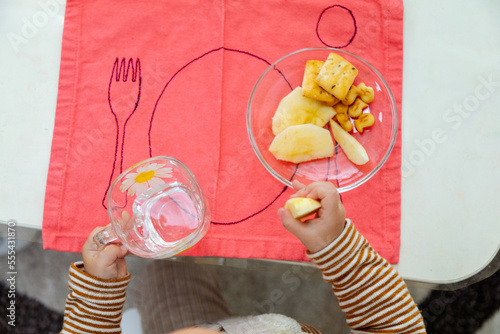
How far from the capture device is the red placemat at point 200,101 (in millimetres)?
560

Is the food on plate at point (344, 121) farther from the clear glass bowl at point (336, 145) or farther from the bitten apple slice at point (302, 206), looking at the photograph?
the bitten apple slice at point (302, 206)

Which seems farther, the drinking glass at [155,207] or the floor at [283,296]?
the floor at [283,296]

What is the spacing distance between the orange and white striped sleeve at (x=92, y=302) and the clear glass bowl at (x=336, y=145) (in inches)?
11.4

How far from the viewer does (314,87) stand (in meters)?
0.53

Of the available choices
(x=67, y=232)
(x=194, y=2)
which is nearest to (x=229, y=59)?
(x=194, y=2)

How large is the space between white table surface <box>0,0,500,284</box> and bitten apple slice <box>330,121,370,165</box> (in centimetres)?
8

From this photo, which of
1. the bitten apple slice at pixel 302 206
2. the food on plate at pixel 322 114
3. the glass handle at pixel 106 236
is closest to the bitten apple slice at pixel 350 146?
the food on plate at pixel 322 114

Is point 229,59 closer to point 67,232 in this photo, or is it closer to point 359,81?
point 359,81

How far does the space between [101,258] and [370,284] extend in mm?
382

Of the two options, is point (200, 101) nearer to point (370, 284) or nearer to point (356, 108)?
point (356, 108)

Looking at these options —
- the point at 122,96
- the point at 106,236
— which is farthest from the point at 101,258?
the point at 122,96

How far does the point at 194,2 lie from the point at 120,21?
126 mm

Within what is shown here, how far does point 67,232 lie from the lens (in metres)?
0.56

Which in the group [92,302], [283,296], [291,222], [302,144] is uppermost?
[302,144]
